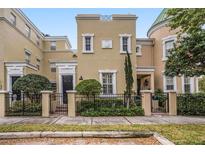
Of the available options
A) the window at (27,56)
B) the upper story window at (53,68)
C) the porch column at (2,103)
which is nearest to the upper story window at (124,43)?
the upper story window at (53,68)

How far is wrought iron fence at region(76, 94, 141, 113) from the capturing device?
47.6ft

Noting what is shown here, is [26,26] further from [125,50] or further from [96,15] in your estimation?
[125,50]

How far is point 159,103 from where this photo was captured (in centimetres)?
1675

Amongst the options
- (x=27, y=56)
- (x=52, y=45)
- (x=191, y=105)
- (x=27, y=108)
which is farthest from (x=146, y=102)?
(x=52, y=45)

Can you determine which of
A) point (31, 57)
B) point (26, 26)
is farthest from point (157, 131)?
point (26, 26)

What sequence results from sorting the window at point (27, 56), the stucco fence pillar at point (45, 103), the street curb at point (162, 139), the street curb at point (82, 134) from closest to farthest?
the street curb at point (162, 139), the street curb at point (82, 134), the stucco fence pillar at point (45, 103), the window at point (27, 56)

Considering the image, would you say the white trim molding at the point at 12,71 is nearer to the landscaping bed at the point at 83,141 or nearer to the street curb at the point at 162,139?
the landscaping bed at the point at 83,141

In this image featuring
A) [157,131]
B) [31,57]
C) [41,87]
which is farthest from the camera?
[31,57]

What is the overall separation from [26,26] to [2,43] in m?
5.30

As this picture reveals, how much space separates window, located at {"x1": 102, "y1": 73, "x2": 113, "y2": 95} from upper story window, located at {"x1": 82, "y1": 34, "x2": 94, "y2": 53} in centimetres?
196

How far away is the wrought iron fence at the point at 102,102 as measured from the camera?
14523 mm

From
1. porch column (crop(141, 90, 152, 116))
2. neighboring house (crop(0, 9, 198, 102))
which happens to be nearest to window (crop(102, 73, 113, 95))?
neighboring house (crop(0, 9, 198, 102))

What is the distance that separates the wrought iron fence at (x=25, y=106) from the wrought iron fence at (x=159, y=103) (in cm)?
652

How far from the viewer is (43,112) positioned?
1358 cm
